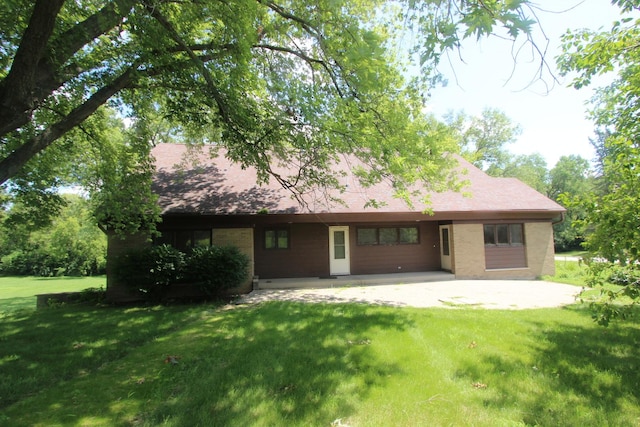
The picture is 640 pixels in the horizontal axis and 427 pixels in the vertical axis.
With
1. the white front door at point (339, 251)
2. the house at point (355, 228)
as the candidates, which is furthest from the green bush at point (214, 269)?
the white front door at point (339, 251)

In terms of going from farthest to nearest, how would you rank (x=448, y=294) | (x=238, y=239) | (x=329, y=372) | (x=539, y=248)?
(x=539, y=248) → (x=238, y=239) → (x=448, y=294) → (x=329, y=372)

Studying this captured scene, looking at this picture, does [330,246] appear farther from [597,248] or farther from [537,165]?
[537,165]

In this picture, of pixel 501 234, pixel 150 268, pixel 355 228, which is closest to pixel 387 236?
Result: pixel 355 228

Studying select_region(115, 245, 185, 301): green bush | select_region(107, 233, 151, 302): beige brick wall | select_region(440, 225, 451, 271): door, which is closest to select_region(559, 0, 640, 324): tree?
select_region(440, 225, 451, 271): door

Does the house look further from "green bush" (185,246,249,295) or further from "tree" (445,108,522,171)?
"tree" (445,108,522,171)

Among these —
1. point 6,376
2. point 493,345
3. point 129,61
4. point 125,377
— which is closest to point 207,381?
point 125,377

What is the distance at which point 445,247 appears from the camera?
45.7ft

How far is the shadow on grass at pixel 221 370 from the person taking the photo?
325 cm

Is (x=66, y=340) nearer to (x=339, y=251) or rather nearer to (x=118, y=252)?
(x=118, y=252)

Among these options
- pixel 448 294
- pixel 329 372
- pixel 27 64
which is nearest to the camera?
pixel 329 372

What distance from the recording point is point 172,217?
11.0m

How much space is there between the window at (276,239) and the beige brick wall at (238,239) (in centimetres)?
168

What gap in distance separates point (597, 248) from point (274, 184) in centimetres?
1109

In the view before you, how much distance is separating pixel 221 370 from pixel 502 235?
530 inches
